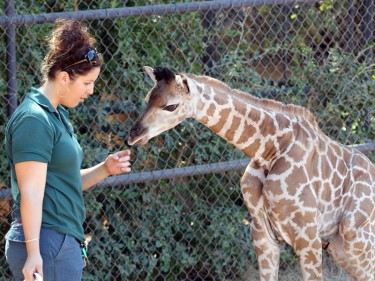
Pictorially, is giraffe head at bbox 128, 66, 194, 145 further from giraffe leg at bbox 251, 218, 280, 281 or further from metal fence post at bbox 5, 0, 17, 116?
metal fence post at bbox 5, 0, 17, 116

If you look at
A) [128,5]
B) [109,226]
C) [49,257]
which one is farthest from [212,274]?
[49,257]

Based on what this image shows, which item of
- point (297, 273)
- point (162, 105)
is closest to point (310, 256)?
point (162, 105)

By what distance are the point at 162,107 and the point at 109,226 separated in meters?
1.76

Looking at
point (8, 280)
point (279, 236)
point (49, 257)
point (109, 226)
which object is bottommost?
point (8, 280)

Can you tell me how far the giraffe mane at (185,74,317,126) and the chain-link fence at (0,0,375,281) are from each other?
86 cm

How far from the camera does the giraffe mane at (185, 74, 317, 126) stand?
15.0 ft

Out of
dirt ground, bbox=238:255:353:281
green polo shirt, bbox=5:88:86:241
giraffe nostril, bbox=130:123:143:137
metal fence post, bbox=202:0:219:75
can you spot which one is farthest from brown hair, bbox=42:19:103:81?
dirt ground, bbox=238:255:353:281

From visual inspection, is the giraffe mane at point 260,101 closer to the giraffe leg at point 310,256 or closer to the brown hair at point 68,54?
the giraffe leg at point 310,256

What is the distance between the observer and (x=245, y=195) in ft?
15.6

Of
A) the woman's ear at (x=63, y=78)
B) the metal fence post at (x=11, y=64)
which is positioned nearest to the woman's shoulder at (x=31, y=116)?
the woman's ear at (x=63, y=78)

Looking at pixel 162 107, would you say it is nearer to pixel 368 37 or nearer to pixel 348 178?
pixel 348 178

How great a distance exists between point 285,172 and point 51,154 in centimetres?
180

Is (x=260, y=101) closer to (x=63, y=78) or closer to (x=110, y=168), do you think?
(x=110, y=168)

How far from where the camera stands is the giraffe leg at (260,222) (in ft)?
15.5
